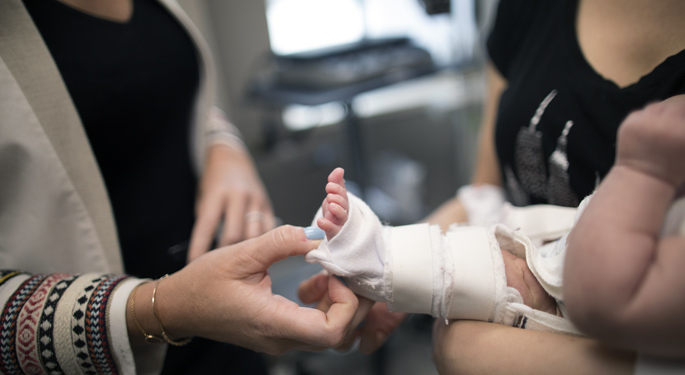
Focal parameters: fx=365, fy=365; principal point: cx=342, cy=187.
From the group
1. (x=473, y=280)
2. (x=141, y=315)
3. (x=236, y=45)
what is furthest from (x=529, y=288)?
(x=236, y=45)

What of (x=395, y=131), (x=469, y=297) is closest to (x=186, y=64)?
(x=469, y=297)

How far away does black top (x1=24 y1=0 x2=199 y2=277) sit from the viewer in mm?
494

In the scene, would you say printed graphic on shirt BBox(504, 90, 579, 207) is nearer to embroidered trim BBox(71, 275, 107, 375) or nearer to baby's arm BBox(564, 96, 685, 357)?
baby's arm BBox(564, 96, 685, 357)

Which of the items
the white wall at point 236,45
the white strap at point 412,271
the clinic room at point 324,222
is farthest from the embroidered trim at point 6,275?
the white wall at point 236,45

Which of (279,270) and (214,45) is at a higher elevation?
(214,45)

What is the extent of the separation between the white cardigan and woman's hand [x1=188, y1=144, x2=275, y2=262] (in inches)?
5.0

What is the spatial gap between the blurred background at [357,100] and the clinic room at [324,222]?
385 mm

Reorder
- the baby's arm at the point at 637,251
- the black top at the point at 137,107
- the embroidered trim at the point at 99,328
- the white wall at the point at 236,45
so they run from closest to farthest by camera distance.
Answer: the baby's arm at the point at 637,251
the embroidered trim at the point at 99,328
the black top at the point at 137,107
the white wall at the point at 236,45

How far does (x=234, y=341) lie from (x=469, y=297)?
27 cm

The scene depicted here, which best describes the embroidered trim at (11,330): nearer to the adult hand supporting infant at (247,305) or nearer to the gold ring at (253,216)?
the adult hand supporting infant at (247,305)

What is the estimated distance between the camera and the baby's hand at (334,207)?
39 centimetres

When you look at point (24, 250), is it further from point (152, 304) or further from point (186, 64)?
point (186, 64)

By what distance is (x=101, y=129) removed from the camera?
1.69 feet

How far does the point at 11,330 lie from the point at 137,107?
0.33 meters
